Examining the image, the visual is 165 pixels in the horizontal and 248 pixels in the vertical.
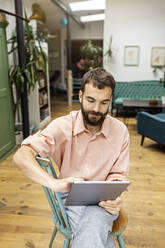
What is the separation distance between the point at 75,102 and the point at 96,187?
270 inches

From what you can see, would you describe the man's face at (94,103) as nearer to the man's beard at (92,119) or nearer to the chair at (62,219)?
the man's beard at (92,119)

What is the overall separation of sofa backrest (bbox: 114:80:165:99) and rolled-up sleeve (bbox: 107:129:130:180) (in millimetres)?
4990

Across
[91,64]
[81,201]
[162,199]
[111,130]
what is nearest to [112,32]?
[91,64]

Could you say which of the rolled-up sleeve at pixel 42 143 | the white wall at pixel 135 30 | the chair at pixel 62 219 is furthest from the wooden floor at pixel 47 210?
the white wall at pixel 135 30

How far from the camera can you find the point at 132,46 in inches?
242

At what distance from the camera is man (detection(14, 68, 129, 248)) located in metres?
1.15

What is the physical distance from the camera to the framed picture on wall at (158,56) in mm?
6066

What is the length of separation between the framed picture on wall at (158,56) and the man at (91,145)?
541cm

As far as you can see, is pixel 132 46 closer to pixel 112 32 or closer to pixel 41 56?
pixel 112 32

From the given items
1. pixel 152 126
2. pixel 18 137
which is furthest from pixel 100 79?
pixel 18 137

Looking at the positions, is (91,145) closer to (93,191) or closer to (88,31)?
(93,191)

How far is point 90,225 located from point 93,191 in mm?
185

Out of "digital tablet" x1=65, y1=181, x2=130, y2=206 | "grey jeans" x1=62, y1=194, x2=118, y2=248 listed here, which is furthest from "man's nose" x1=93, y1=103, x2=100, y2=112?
"grey jeans" x1=62, y1=194, x2=118, y2=248

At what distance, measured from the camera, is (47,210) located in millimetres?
2131
